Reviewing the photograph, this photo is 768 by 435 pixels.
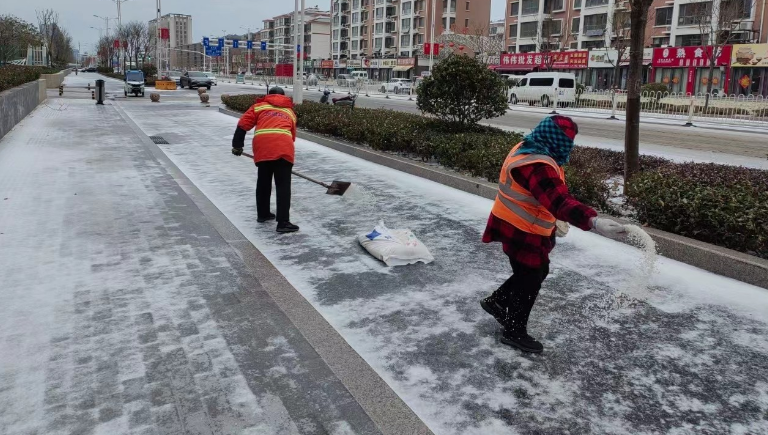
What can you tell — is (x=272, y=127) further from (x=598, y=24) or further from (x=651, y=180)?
(x=598, y=24)

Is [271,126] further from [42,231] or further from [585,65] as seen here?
[585,65]

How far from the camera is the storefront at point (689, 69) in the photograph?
3975cm

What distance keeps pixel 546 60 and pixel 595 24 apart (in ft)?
22.0

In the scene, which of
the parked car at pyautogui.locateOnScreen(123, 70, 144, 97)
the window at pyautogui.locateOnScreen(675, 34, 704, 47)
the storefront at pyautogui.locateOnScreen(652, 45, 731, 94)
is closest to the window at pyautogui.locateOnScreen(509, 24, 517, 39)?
the window at pyautogui.locateOnScreen(675, 34, 704, 47)

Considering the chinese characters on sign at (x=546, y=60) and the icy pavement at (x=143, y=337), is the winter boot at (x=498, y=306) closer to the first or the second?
the icy pavement at (x=143, y=337)

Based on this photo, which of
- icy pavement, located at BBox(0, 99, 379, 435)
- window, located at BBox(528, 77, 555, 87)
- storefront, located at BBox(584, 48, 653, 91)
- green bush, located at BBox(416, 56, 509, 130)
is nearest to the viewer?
icy pavement, located at BBox(0, 99, 379, 435)

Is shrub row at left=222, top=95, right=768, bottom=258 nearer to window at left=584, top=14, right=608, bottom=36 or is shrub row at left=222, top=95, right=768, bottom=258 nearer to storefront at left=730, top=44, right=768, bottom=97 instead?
storefront at left=730, top=44, right=768, bottom=97

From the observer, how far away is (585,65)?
50375 mm

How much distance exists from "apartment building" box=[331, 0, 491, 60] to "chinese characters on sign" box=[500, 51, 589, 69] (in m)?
14.0

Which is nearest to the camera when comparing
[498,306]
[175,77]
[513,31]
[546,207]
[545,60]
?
[546,207]

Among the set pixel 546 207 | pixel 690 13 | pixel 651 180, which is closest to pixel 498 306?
pixel 546 207

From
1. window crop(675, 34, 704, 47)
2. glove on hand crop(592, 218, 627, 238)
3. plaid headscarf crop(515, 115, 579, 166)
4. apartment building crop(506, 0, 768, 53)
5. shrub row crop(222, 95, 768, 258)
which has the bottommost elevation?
shrub row crop(222, 95, 768, 258)

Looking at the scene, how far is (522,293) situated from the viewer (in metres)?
3.70

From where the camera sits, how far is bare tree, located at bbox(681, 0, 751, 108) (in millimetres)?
33344
